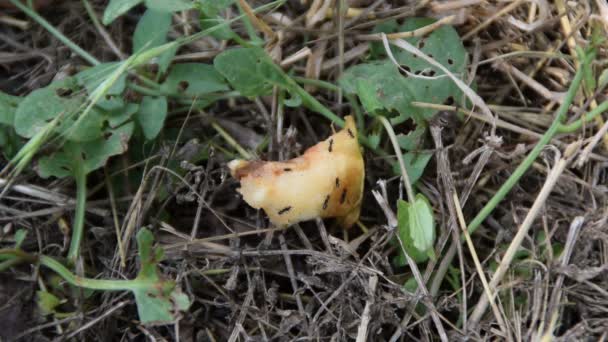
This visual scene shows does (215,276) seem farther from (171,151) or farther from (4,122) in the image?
(4,122)

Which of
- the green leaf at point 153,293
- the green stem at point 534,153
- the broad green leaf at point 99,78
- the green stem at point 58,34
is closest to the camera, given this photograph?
the green leaf at point 153,293

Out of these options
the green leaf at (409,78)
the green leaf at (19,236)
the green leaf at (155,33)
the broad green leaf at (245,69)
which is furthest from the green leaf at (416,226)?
the green leaf at (19,236)

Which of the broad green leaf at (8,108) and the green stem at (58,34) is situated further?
the green stem at (58,34)

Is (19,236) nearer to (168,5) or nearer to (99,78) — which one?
(99,78)

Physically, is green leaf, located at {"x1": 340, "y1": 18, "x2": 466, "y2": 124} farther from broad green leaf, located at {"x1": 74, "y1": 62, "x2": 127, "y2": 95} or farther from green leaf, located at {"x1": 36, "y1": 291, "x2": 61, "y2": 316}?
green leaf, located at {"x1": 36, "y1": 291, "x2": 61, "y2": 316}

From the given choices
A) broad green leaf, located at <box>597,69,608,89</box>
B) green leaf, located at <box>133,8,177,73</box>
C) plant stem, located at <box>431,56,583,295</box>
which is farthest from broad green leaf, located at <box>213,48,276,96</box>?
broad green leaf, located at <box>597,69,608,89</box>

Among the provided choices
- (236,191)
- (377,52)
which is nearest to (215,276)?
(236,191)

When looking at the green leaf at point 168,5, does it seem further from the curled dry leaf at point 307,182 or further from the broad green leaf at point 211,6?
the curled dry leaf at point 307,182
